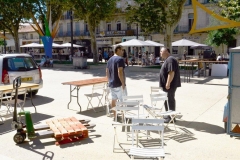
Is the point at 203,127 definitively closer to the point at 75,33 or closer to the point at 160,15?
the point at 160,15

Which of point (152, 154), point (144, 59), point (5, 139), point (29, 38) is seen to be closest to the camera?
point (152, 154)

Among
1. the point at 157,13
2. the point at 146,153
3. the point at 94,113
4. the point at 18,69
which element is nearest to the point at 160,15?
the point at 157,13

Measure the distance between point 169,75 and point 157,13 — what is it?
15248 millimetres

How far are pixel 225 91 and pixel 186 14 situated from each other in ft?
92.3

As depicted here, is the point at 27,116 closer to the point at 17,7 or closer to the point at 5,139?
the point at 5,139

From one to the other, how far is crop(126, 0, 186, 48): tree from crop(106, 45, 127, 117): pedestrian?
13671 mm

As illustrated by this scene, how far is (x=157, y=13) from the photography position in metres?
20.6

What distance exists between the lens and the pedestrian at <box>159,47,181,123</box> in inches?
244

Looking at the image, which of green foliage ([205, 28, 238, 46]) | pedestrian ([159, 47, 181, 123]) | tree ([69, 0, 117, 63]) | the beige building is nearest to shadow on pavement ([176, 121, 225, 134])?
pedestrian ([159, 47, 181, 123])

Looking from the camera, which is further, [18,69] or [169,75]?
[18,69]

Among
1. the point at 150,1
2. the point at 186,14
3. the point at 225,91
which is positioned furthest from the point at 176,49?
→ the point at 225,91

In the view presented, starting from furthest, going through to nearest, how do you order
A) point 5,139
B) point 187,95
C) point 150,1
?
point 150,1 < point 187,95 < point 5,139

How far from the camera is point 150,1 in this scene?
66.0ft

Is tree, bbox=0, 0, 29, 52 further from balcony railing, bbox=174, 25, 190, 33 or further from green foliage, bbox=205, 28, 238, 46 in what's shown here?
balcony railing, bbox=174, 25, 190, 33
